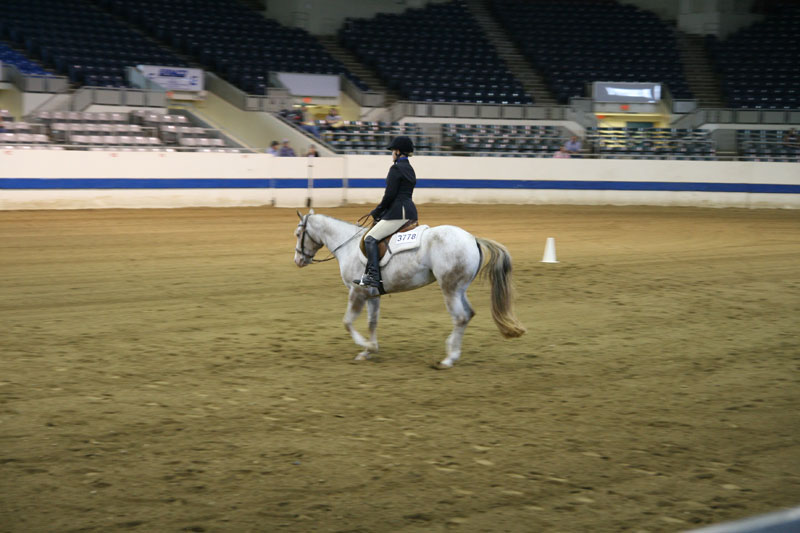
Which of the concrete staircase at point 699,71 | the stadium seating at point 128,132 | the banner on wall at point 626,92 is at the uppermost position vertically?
the concrete staircase at point 699,71

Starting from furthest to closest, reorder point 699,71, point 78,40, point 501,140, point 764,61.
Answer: point 699,71, point 764,61, point 78,40, point 501,140

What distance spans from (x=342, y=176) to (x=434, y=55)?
16938 mm

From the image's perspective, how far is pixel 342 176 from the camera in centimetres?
2692

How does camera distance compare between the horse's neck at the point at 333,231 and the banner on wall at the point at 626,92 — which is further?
the banner on wall at the point at 626,92

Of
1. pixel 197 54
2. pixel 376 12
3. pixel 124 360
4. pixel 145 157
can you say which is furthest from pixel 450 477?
pixel 376 12

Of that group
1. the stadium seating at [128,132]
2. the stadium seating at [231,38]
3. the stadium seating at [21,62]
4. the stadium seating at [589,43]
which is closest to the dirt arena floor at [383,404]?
the stadium seating at [128,132]

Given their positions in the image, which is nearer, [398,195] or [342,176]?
[398,195]

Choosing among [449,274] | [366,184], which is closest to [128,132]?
[366,184]

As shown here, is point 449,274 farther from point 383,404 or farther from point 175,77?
point 175,77

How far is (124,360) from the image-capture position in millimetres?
8398

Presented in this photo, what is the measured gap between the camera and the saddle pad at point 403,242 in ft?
28.4

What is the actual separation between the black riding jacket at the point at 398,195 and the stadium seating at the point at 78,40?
80.3ft

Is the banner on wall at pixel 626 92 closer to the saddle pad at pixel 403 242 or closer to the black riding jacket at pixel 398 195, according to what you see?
the black riding jacket at pixel 398 195

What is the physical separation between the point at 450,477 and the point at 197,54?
3385 centimetres
